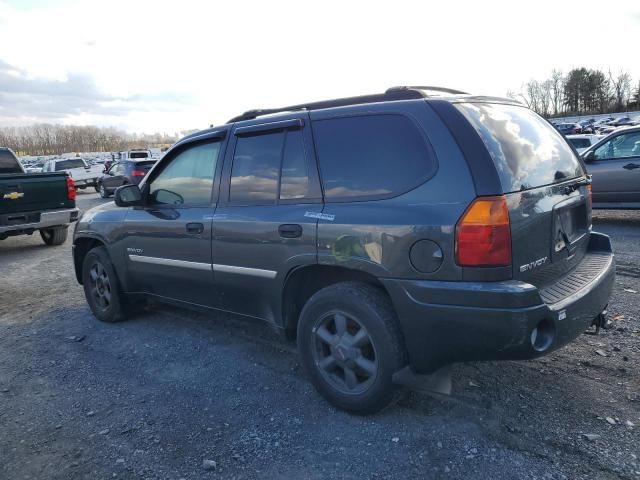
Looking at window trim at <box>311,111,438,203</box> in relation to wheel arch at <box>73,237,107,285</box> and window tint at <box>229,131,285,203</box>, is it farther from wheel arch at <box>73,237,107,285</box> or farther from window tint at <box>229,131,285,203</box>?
wheel arch at <box>73,237,107,285</box>

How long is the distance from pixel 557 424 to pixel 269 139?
259 cm

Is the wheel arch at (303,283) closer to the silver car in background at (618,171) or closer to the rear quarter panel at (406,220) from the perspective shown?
the rear quarter panel at (406,220)

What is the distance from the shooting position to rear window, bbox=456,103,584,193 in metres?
2.76

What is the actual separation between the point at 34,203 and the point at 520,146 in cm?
905

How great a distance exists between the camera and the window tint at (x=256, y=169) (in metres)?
3.58

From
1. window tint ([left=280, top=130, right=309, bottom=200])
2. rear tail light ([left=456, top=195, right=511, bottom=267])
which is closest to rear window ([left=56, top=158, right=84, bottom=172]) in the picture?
window tint ([left=280, top=130, right=309, bottom=200])

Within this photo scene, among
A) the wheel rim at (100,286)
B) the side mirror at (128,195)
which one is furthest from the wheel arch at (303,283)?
the wheel rim at (100,286)

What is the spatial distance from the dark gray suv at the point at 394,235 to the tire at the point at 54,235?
747cm

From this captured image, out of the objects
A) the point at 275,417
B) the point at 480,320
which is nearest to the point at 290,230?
the point at 275,417

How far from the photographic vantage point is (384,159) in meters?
2.99

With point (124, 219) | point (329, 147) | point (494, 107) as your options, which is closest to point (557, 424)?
point (494, 107)

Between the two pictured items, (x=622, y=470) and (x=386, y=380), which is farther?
(x=386, y=380)

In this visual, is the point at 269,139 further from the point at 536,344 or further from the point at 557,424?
the point at 557,424

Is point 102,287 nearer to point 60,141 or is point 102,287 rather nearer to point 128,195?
point 128,195
